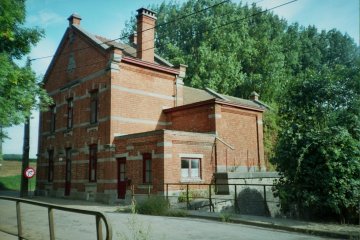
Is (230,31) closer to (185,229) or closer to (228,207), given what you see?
(228,207)

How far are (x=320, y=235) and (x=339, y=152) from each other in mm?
3578

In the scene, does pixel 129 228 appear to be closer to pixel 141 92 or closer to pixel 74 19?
pixel 141 92

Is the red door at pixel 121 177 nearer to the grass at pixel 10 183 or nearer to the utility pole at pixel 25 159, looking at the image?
the utility pole at pixel 25 159

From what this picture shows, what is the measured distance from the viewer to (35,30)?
61.0ft

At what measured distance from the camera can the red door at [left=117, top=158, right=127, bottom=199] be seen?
19.8 meters

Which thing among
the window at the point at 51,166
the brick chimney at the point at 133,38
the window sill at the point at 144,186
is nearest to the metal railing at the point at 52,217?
the window sill at the point at 144,186

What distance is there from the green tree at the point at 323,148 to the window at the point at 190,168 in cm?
605

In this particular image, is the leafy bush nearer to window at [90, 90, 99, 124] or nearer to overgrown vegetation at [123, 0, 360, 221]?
overgrown vegetation at [123, 0, 360, 221]

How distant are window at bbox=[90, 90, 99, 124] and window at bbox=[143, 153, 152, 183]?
17.6 feet

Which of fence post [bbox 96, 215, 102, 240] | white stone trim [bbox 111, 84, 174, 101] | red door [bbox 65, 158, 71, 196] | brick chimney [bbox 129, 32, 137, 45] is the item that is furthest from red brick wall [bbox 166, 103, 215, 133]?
fence post [bbox 96, 215, 102, 240]

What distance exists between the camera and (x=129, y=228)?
8047 millimetres

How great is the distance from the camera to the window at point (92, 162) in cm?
2200

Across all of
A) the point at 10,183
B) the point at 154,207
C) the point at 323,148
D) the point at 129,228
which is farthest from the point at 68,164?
the point at 129,228

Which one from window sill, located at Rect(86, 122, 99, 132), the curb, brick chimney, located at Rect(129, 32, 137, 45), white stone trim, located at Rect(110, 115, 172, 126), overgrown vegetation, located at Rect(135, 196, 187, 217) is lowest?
the curb
